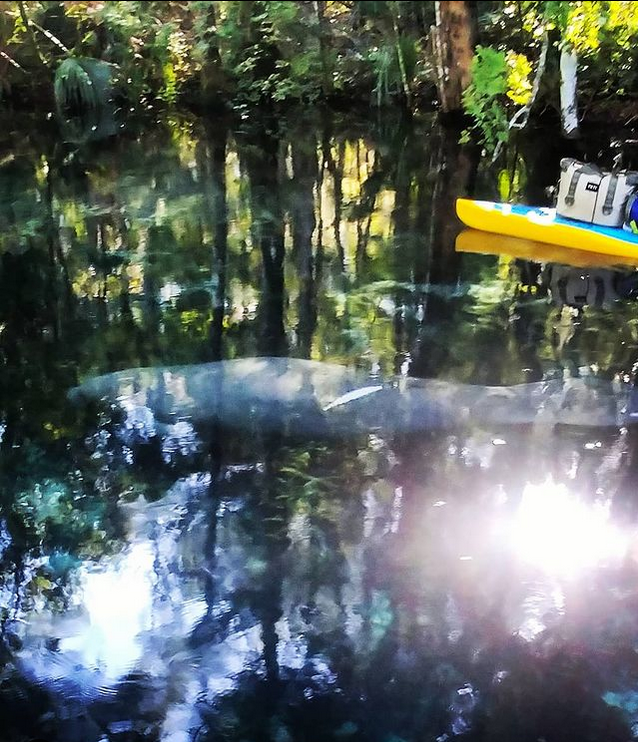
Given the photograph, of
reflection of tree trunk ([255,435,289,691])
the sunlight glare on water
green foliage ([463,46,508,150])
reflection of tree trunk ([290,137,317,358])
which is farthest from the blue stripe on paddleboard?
reflection of tree trunk ([255,435,289,691])

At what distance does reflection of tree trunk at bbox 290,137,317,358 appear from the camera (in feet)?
13.2

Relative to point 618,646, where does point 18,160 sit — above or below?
above

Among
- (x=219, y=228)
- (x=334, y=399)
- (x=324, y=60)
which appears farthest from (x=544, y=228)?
(x=324, y=60)

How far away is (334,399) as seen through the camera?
10.9 ft

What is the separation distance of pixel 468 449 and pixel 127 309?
2.21 metres

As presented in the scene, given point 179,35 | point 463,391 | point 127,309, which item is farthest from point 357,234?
point 179,35

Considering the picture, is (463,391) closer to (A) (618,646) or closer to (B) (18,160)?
(A) (618,646)

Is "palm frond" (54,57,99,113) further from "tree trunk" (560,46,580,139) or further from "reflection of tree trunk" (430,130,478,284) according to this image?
"tree trunk" (560,46,580,139)

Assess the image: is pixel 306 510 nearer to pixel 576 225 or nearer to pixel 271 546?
pixel 271 546

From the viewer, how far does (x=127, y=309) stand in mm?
4199

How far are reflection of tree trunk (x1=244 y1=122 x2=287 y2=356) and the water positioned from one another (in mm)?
30

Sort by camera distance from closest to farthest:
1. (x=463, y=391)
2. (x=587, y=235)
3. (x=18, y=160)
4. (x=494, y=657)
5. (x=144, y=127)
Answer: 1. (x=494, y=657)
2. (x=463, y=391)
3. (x=587, y=235)
4. (x=18, y=160)
5. (x=144, y=127)

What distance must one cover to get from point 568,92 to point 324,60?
294 cm

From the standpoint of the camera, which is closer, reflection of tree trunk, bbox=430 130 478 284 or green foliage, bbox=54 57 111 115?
reflection of tree trunk, bbox=430 130 478 284
